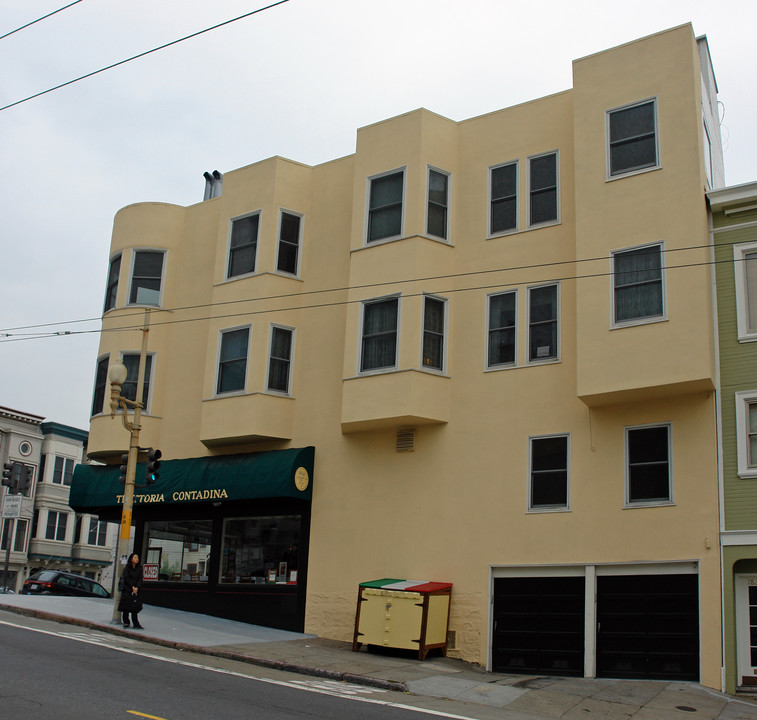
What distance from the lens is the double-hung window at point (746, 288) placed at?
1712 cm

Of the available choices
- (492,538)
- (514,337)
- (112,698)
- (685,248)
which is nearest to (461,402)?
(514,337)

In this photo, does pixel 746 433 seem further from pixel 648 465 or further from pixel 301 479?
pixel 301 479

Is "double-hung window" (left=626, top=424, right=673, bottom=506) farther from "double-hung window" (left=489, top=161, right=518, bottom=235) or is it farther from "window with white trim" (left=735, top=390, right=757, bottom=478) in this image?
"double-hung window" (left=489, top=161, right=518, bottom=235)

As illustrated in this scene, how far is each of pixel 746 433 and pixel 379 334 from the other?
27.3 feet

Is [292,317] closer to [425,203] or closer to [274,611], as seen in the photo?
[425,203]

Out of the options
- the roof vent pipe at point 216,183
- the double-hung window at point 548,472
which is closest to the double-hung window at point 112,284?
the roof vent pipe at point 216,183

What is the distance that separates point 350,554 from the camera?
21.2m

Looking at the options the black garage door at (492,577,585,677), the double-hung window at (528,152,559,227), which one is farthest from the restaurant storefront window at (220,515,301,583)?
the double-hung window at (528,152,559,227)

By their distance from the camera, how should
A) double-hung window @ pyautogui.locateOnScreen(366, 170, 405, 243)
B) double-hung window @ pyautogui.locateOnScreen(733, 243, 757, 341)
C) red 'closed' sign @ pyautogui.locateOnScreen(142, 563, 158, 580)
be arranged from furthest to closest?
Result: red 'closed' sign @ pyautogui.locateOnScreen(142, 563, 158, 580), double-hung window @ pyautogui.locateOnScreen(366, 170, 405, 243), double-hung window @ pyautogui.locateOnScreen(733, 243, 757, 341)

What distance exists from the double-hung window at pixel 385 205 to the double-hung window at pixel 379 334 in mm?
1701

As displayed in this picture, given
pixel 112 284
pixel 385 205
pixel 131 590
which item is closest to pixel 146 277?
pixel 112 284

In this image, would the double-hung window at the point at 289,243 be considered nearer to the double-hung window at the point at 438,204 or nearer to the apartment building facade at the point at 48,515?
the double-hung window at the point at 438,204

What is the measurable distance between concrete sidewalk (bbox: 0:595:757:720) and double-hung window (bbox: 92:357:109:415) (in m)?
6.86

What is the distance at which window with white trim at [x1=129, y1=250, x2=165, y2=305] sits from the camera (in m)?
26.8
